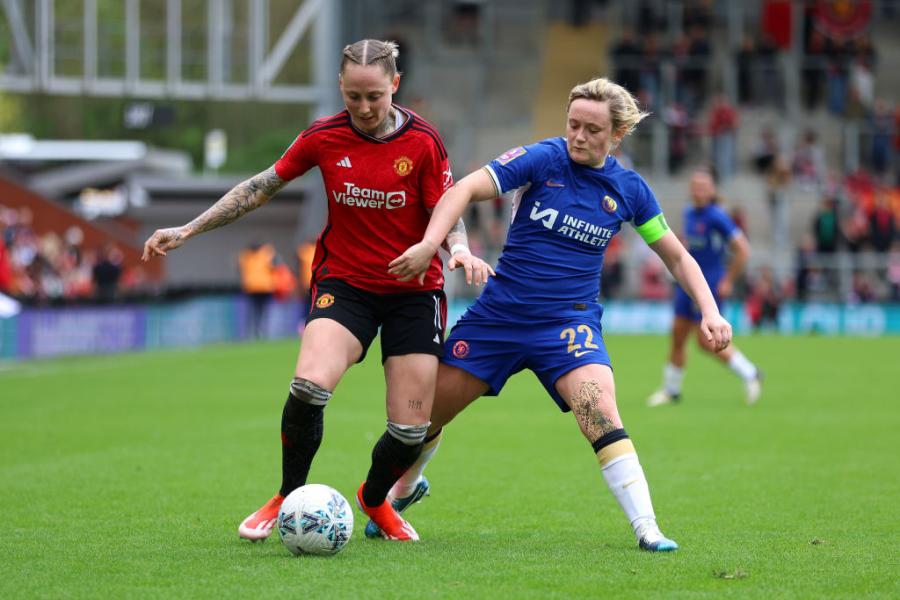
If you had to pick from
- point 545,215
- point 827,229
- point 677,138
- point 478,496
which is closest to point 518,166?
point 545,215

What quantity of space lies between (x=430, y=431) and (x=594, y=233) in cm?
131

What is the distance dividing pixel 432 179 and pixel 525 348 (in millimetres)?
Answer: 932

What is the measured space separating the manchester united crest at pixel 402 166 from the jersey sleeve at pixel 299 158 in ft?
1.35

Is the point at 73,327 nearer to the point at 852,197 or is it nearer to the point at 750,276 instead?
the point at 750,276

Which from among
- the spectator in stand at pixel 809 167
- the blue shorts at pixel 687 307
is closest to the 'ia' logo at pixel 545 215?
the blue shorts at pixel 687 307

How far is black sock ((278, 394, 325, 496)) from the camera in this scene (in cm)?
664

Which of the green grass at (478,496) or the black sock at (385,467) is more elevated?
the black sock at (385,467)

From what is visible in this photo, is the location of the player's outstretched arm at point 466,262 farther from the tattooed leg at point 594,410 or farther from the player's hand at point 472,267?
the tattooed leg at point 594,410

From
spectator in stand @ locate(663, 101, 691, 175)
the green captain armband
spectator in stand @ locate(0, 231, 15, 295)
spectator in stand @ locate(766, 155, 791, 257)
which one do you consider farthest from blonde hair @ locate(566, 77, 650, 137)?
spectator in stand @ locate(663, 101, 691, 175)

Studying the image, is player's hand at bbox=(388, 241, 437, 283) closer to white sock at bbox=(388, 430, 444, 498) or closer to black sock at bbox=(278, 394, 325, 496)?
black sock at bbox=(278, 394, 325, 496)

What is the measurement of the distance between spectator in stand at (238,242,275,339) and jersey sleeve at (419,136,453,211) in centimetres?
2260

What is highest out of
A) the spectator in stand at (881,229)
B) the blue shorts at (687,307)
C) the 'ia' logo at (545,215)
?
the 'ia' logo at (545,215)

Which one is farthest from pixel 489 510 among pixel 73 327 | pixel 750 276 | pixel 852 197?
pixel 852 197

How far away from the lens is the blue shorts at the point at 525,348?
263 inches
